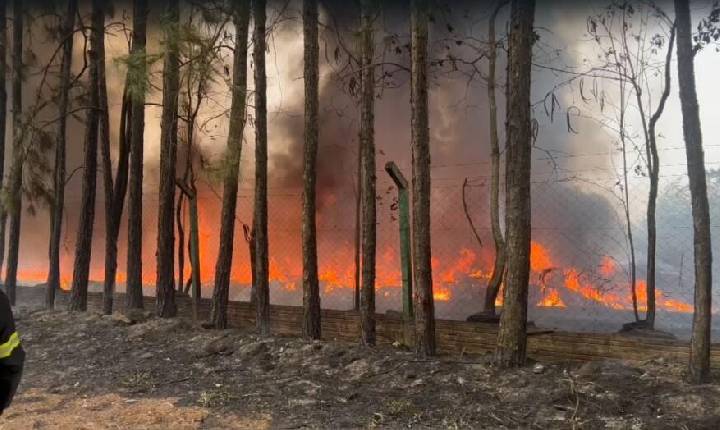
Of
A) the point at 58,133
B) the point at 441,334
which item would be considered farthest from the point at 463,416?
the point at 58,133

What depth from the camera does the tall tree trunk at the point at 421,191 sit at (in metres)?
9.16

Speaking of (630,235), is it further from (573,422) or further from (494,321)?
(573,422)

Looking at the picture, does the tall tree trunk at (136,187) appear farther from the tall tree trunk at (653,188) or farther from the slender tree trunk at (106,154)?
the tall tree trunk at (653,188)

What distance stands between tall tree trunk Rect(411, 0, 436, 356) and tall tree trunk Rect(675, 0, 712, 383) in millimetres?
3766

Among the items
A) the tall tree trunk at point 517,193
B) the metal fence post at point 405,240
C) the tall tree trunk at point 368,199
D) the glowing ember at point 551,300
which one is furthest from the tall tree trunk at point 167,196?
the glowing ember at point 551,300

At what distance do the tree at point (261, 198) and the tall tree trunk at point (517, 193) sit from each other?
576 cm

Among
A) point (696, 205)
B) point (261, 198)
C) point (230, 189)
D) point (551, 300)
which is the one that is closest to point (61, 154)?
point (230, 189)

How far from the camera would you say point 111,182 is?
648 inches

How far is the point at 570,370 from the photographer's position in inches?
298

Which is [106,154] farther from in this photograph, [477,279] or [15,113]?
[477,279]

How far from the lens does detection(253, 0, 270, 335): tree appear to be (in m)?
12.1

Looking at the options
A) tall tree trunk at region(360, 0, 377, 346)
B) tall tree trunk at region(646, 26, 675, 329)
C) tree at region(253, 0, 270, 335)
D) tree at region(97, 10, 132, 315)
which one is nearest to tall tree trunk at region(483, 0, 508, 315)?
tall tree trunk at region(646, 26, 675, 329)

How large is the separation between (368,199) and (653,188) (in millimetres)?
8699

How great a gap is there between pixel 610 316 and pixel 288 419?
13.9 meters
